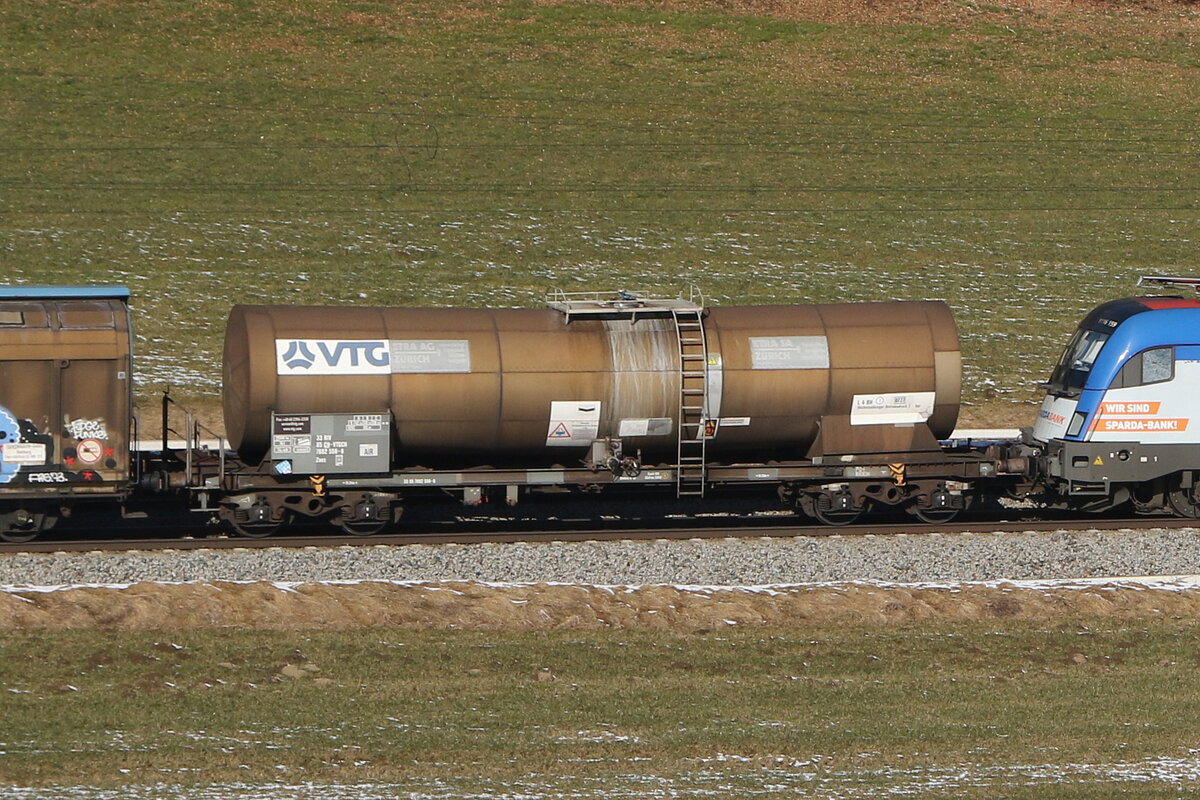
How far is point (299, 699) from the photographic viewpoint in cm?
1511

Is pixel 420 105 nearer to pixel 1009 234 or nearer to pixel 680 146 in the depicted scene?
pixel 680 146

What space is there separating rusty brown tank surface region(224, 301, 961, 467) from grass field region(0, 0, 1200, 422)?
1149cm

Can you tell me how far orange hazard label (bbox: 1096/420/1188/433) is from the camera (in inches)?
920

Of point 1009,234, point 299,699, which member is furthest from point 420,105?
point 299,699

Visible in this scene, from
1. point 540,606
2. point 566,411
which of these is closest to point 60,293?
point 566,411

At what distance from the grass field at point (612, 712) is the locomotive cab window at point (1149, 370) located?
5901 millimetres

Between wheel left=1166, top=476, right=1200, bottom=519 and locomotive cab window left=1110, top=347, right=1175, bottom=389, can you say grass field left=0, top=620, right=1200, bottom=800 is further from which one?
wheel left=1166, top=476, right=1200, bottom=519

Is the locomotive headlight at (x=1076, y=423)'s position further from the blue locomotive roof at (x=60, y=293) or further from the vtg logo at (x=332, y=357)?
the blue locomotive roof at (x=60, y=293)

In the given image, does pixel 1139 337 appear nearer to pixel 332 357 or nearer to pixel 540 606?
pixel 540 606

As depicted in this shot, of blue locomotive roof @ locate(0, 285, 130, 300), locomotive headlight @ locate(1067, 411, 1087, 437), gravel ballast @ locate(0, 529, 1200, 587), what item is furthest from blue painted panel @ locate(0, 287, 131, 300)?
locomotive headlight @ locate(1067, 411, 1087, 437)

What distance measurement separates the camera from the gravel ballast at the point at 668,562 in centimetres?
2000

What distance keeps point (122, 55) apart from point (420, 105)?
10047 millimetres

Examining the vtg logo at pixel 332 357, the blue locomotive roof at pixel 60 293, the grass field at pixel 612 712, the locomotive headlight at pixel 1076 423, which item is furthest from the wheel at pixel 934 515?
the blue locomotive roof at pixel 60 293

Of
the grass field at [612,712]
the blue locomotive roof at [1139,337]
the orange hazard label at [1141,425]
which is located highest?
the blue locomotive roof at [1139,337]
